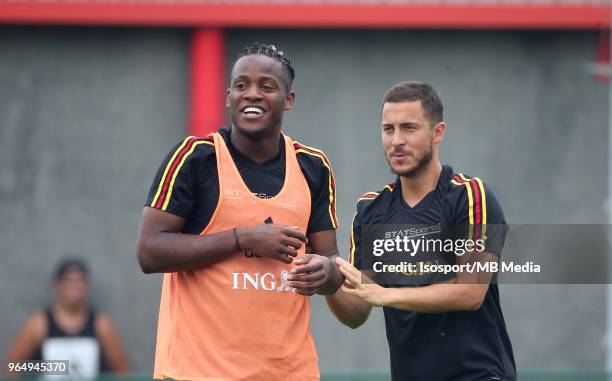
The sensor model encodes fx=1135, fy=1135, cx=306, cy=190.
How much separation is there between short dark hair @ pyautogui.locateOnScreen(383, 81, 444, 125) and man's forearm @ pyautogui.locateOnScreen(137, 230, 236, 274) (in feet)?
3.73

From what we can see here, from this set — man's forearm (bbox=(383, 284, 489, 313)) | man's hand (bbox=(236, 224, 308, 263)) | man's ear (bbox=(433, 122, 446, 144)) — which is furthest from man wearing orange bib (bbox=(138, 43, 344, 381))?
man's ear (bbox=(433, 122, 446, 144))

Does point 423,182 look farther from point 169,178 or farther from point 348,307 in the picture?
point 169,178

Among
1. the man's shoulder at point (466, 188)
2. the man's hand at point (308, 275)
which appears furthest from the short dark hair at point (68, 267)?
the man's hand at point (308, 275)

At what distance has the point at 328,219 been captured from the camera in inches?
200

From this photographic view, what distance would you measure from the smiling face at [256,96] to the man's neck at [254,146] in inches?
1.0

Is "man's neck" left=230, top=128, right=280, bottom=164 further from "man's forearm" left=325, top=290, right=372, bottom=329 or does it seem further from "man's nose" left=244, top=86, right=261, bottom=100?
"man's forearm" left=325, top=290, right=372, bottom=329

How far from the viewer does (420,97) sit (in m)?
5.29

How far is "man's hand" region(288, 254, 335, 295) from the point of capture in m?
4.66

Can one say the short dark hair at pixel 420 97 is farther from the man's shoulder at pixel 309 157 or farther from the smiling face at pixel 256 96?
the smiling face at pixel 256 96

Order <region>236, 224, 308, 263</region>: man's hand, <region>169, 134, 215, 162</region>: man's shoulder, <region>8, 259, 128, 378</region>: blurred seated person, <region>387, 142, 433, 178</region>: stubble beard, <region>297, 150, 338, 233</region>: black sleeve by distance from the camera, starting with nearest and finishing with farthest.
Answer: <region>236, 224, 308, 263</region>: man's hand < <region>169, 134, 215, 162</region>: man's shoulder < <region>297, 150, 338, 233</region>: black sleeve < <region>387, 142, 433, 178</region>: stubble beard < <region>8, 259, 128, 378</region>: blurred seated person

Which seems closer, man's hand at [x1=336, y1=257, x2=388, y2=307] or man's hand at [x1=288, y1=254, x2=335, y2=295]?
man's hand at [x1=288, y1=254, x2=335, y2=295]

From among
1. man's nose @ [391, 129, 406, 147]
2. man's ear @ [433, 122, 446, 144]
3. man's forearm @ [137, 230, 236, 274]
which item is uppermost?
man's ear @ [433, 122, 446, 144]

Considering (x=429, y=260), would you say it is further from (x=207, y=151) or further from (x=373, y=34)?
(x=373, y=34)

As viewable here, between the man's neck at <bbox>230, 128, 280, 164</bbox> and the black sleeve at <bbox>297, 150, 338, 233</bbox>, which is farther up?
the man's neck at <bbox>230, 128, 280, 164</bbox>
